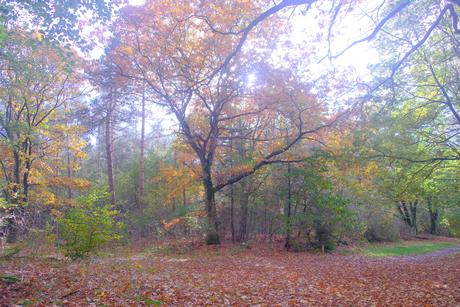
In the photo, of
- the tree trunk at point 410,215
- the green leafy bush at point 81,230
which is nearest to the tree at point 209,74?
the green leafy bush at point 81,230

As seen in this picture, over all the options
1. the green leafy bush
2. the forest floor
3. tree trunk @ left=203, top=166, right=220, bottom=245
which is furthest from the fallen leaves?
tree trunk @ left=203, top=166, right=220, bottom=245

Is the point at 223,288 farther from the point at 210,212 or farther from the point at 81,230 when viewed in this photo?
the point at 210,212

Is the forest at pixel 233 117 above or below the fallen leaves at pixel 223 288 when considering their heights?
above

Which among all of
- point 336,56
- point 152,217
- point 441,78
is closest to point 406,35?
Result: point 441,78

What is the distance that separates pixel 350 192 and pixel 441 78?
949cm

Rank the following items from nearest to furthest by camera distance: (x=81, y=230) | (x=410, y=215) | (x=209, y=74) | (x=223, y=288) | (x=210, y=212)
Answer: (x=223, y=288)
(x=81, y=230)
(x=209, y=74)
(x=210, y=212)
(x=410, y=215)

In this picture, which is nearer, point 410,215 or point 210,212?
point 210,212

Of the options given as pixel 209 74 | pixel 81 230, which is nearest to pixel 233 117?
pixel 209 74

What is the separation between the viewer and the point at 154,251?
1233 centimetres

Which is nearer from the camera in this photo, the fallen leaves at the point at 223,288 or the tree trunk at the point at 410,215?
the fallen leaves at the point at 223,288

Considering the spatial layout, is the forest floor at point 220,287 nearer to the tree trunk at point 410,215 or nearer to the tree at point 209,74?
the tree at point 209,74

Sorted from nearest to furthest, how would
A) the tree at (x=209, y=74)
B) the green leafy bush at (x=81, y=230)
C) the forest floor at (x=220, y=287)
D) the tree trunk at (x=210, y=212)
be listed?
the forest floor at (x=220, y=287), the green leafy bush at (x=81, y=230), the tree at (x=209, y=74), the tree trunk at (x=210, y=212)

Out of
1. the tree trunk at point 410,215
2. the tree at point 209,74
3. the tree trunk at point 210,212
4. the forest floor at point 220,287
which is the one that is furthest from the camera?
the tree trunk at point 410,215

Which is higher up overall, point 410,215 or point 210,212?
point 210,212
